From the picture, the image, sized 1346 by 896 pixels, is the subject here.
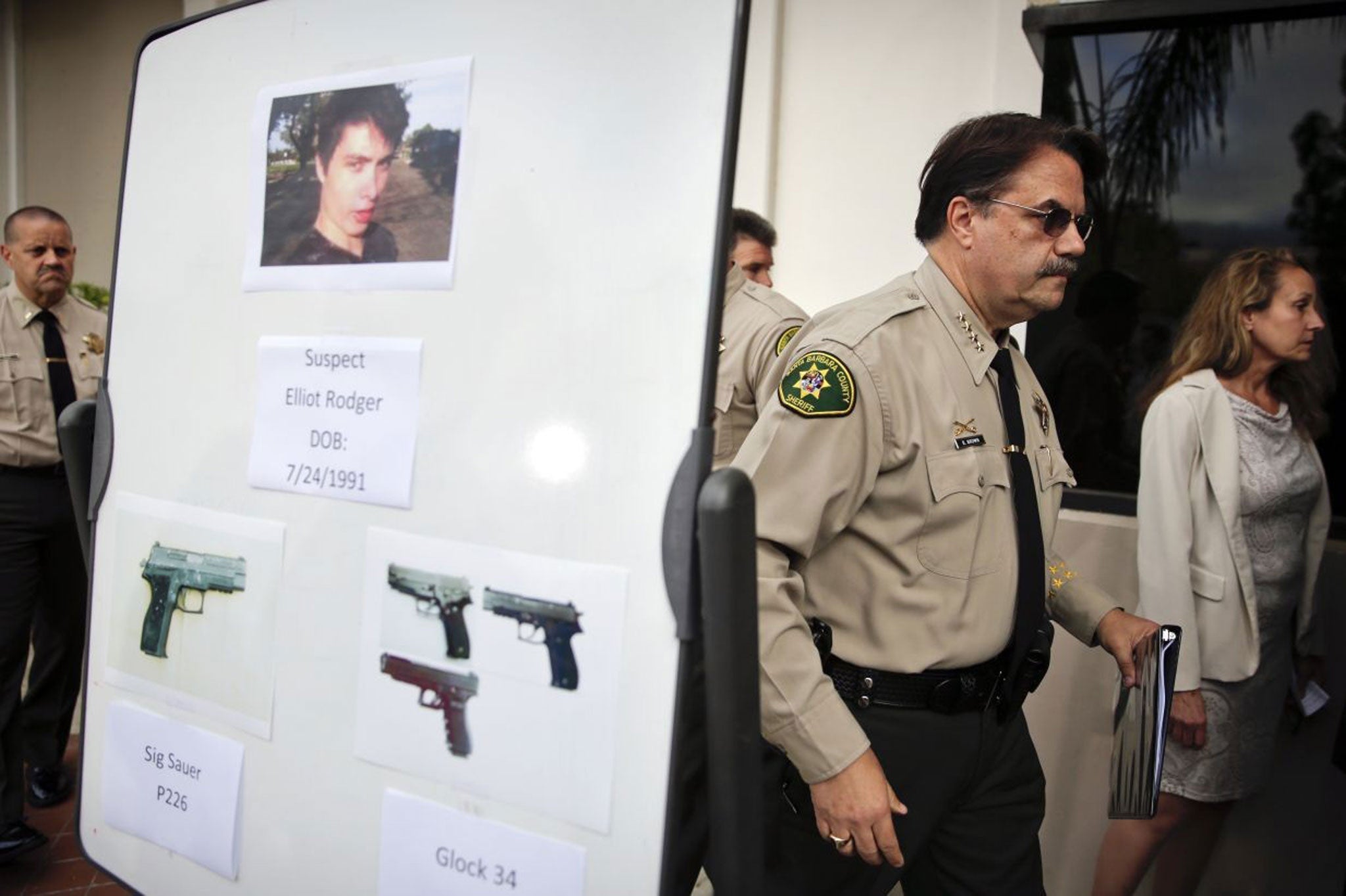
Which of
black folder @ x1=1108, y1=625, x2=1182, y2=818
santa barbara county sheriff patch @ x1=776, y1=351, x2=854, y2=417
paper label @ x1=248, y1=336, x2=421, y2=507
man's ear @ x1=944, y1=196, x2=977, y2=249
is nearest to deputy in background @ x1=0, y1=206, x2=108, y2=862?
paper label @ x1=248, y1=336, x2=421, y2=507

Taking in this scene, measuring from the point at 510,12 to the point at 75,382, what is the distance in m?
3.25

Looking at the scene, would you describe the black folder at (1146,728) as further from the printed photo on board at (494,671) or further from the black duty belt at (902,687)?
the printed photo on board at (494,671)

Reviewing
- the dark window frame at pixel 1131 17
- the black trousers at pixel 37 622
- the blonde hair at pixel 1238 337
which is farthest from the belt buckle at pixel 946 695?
the black trousers at pixel 37 622

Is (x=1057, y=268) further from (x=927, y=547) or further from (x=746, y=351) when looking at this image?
(x=746, y=351)

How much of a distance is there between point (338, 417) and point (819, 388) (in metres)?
0.73

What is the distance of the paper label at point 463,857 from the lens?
38.9 inches

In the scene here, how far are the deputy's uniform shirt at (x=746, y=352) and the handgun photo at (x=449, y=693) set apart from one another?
6.23ft

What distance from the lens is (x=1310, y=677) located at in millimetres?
3152

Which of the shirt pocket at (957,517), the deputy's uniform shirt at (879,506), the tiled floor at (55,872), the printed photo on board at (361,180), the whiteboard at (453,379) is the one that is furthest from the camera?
the tiled floor at (55,872)

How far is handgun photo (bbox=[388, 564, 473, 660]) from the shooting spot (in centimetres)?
102

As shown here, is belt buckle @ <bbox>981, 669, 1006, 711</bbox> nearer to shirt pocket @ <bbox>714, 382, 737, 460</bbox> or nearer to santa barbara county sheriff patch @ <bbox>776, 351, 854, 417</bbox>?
santa barbara county sheriff patch @ <bbox>776, 351, 854, 417</bbox>

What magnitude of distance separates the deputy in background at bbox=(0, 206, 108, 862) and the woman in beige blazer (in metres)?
3.35

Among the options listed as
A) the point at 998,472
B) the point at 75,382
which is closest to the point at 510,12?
the point at 998,472

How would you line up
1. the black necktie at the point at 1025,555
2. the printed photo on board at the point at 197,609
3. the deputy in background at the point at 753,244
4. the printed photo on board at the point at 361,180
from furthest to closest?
the deputy in background at the point at 753,244 → the black necktie at the point at 1025,555 → the printed photo on board at the point at 197,609 → the printed photo on board at the point at 361,180
